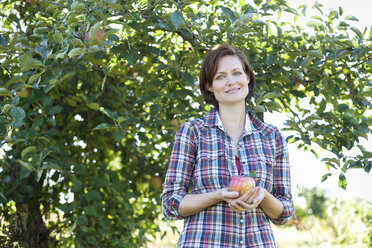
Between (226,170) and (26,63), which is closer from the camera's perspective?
(226,170)

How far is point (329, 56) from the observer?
190cm

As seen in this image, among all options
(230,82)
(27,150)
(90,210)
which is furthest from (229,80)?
(90,210)

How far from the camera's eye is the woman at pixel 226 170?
106 centimetres

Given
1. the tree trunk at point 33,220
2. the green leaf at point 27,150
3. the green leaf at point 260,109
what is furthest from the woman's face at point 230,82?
the tree trunk at point 33,220

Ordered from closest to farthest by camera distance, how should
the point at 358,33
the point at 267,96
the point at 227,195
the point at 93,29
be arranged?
1. the point at 227,195
2. the point at 93,29
3. the point at 267,96
4. the point at 358,33

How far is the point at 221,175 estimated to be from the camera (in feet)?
3.62

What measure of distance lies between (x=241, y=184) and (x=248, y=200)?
0.12 ft

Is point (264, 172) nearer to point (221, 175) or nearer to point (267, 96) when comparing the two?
point (221, 175)

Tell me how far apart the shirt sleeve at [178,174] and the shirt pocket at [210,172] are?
21 millimetres

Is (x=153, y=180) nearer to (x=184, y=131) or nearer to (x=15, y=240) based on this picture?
(x=15, y=240)

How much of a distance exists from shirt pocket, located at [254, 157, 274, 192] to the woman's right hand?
0.14 metres

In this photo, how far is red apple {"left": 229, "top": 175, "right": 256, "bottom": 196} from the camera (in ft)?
3.24

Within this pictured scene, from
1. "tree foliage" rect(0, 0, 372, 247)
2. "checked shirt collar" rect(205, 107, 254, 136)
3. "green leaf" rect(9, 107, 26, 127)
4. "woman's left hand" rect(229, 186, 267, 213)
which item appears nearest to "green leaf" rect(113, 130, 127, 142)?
"tree foliage" rect(0, 0, 372, 247)

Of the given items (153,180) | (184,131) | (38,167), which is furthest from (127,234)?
(184,131)
